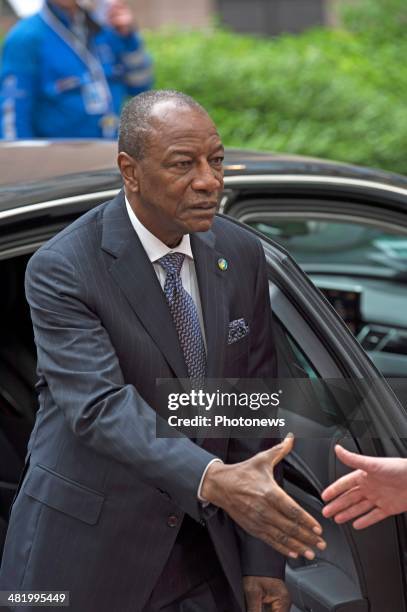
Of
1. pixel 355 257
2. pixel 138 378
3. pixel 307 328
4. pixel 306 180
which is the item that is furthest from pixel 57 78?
pixel 138 378

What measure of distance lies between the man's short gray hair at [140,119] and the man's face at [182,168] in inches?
0.5

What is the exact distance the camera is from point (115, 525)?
2445 millimetres

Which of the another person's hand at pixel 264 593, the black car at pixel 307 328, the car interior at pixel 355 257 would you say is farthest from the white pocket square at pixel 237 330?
the car interior at pixel 355 257

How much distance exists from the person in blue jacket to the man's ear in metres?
3.31

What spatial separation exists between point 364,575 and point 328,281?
213 centimetres

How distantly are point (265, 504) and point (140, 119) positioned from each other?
792 mm

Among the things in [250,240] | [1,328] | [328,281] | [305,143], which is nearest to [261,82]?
[305,143]

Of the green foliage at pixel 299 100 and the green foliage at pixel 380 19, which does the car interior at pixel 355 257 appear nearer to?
the green foliage at pixel 299 100

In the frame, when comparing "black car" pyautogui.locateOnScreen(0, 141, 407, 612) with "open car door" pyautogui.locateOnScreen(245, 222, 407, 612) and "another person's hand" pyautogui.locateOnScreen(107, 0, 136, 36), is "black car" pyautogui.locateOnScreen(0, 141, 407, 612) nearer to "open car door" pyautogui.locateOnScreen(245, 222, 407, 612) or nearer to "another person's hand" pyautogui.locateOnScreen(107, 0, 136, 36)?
"open car door" pyautogui.locateOnScreen(245, 222, 407, 612)

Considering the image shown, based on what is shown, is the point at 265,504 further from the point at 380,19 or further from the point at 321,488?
the point at 380,19

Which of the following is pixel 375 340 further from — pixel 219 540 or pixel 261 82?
pixel 261 82

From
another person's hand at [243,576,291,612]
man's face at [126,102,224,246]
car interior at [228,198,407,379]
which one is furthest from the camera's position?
car interior at [228,198,407,379]

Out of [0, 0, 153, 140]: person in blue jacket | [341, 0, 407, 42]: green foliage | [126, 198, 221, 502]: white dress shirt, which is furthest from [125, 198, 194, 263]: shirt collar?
[341, 0, 407, 42]: green foliage

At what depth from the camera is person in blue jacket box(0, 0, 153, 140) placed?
18.6 feet
